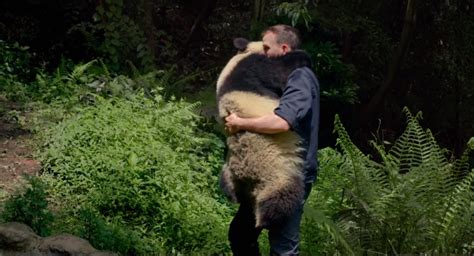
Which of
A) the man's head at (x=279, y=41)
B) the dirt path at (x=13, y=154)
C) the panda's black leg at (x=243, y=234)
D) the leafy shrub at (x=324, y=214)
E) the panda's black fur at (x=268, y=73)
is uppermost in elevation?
the man's head at (x=279, y=41)

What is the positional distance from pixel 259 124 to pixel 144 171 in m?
2.58

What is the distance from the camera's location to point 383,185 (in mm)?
6602

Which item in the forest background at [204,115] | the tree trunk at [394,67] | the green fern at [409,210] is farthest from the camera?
the tree trunk at [394,67]

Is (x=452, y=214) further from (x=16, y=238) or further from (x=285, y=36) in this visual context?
(x=16, y=238)

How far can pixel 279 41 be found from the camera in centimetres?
489

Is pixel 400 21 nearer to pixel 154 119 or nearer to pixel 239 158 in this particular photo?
pixel 154 119

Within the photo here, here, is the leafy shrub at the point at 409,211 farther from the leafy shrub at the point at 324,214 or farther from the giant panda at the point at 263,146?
the giant panda at the point at 263,146

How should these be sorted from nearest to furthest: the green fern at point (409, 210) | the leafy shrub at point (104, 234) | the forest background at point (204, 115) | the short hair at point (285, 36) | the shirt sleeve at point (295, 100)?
1. the shirt sleeve at point (295, 100)
2. the short hair at point (285, 36)
3. the leafy shrub at point (104, 234)
4. the green fern at point (409, 210)
5. the forest background at point (204, 115)

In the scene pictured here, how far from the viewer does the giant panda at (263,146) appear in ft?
15.6

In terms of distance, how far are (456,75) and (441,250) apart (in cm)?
569

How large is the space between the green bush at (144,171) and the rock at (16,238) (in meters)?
1.19

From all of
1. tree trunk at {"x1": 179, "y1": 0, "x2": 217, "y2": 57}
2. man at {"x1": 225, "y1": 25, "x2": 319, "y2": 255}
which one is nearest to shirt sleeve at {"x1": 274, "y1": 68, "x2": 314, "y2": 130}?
man at {"x1": 225, "y1": 25, "x2": 319, "y2": 255}

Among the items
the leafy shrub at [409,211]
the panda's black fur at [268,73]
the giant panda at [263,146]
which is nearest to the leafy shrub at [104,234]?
the giant panda at [263,146]

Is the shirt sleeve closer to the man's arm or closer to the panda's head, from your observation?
the man's arm
